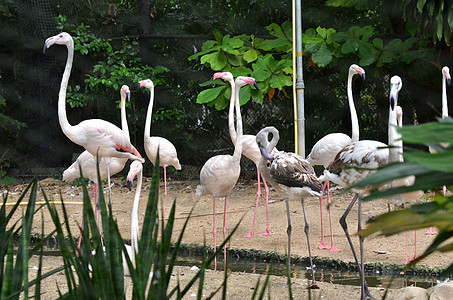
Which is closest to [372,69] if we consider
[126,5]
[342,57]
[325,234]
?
[342,57]

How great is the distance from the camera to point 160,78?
8.05 meters

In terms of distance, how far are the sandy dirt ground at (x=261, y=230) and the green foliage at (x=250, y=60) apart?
1.24 meters

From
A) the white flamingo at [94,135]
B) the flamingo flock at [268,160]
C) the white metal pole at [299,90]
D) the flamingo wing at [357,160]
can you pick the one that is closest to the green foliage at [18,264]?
the flamingo flock at [268,160]

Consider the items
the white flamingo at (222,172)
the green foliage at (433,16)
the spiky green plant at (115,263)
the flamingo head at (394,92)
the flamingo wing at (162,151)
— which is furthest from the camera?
the green foliage at (433,16)

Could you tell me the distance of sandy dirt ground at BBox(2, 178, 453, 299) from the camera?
369cm

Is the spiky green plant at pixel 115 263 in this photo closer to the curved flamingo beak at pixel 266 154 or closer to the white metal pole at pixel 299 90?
the curved flamingo beak at pixel 266 154

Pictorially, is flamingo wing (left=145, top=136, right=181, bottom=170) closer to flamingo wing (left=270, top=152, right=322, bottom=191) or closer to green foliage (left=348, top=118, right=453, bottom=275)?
flamingo wing (left=270, top=152, right=322, bottom=191)

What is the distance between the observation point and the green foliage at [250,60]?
710 centimetres

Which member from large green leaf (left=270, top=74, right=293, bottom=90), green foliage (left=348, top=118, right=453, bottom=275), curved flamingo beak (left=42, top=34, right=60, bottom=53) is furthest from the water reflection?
green foliage (left=348, top=118, right=453, bottom=275)

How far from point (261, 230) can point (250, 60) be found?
2642 mm

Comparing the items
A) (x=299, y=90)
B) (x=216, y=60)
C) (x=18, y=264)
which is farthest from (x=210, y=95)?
(x=18, y=264)

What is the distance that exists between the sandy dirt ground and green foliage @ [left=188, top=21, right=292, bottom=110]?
1236 millimetres

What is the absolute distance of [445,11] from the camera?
621 centimetres

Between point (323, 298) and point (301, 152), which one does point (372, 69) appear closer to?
point (301, 152)
